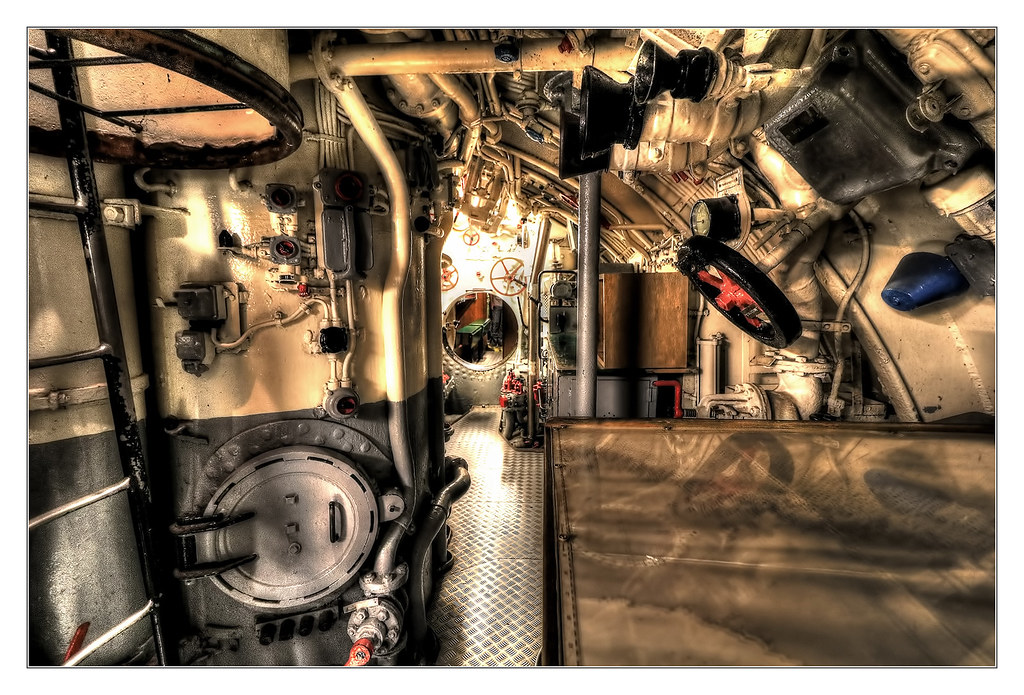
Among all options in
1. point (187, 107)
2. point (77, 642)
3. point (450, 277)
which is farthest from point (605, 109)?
point (450, 277)

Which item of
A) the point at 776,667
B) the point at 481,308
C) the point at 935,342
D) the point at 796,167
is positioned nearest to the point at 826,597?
the point at 776,667

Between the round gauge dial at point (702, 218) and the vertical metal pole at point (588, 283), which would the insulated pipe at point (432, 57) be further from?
the vertical metal pole at point (588, 283)

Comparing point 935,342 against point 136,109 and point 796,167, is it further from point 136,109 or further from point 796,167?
point 136,109

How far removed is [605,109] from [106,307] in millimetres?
1965

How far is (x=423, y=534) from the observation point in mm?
2627

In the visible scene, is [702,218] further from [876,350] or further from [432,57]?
[432,57]

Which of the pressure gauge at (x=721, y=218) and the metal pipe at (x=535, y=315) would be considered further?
the metal pipe at (x=535, y=315)

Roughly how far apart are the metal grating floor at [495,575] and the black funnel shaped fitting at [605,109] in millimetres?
2816

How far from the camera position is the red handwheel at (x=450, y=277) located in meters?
7.89

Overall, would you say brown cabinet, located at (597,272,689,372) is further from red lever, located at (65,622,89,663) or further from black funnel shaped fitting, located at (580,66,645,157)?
red lever, located at (65,622,89,663)

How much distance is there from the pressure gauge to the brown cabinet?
1113mm

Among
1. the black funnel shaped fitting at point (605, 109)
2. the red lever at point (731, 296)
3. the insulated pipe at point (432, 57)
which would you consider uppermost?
the insulated pipe at point (432, 57)

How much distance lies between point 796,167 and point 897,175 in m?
0.30

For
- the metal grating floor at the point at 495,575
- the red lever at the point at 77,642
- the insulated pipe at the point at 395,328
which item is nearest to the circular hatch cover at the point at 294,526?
the insulated pipe at the point at 395,328
